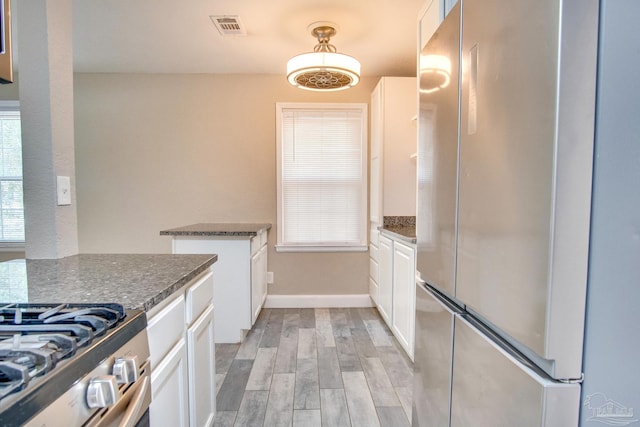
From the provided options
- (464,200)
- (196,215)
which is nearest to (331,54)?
(464,200)

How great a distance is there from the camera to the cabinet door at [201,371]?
127 centimetres

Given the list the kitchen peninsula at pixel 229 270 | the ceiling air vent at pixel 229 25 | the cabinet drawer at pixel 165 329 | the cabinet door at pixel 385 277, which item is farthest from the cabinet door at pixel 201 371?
the ceiling air vent at pixel 229 25

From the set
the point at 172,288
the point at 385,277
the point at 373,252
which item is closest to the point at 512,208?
the point at 172,288

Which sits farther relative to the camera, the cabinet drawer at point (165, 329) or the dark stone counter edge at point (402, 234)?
the dark stone counter edge at point (402, 234)

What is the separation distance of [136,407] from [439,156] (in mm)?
1151

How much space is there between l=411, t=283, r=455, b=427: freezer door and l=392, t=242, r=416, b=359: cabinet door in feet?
2.35

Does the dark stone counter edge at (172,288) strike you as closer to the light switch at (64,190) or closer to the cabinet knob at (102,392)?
the cabinet knob at (102,392)

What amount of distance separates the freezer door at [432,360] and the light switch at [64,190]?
1.62 m

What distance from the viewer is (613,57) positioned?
0.61 m

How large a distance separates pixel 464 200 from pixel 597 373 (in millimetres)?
503

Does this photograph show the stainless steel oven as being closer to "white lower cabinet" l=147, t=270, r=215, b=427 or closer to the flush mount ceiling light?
"white lower cabinet" l=147, t=270, r=215, b=427

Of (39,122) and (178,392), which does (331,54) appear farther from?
(178,392)

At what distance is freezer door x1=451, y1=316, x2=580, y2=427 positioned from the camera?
645mm

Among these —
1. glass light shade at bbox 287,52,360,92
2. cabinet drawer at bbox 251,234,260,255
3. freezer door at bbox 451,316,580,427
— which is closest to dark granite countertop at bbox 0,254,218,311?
freezer door at bbox 451,316,580,427
